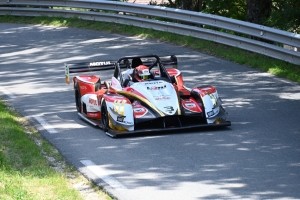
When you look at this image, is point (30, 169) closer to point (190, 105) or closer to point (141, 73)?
point (190, 105)

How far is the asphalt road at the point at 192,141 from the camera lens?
8117 millimetres

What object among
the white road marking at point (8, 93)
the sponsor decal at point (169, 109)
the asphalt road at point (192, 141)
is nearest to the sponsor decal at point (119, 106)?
the asphalt road at point (192, 141)

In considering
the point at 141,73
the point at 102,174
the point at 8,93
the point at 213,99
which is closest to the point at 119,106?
the point at 141,73

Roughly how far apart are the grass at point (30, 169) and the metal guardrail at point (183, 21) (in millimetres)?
6449

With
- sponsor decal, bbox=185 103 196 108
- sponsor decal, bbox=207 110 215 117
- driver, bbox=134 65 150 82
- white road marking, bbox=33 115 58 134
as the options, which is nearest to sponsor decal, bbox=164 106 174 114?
sponsor decal, bbox=185 103 196 108

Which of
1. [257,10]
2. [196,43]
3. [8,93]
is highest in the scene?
[257,10]

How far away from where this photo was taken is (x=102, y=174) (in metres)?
8.84

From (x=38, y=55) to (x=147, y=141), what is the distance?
9.42 metres

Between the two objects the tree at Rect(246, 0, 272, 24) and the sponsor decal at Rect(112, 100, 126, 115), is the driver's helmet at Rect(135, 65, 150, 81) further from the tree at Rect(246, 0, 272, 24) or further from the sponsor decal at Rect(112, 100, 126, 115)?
the tree at Rect(246, 0, 272, 24)

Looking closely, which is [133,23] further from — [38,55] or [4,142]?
[4,142]

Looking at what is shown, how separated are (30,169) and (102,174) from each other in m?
0.90

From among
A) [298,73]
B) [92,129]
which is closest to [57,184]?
[92,129]

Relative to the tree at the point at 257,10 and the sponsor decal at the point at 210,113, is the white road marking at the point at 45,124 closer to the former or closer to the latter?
the sponsor decal at the point at 210,113

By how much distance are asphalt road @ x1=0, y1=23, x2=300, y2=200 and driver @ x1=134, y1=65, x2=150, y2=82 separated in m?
1.14
